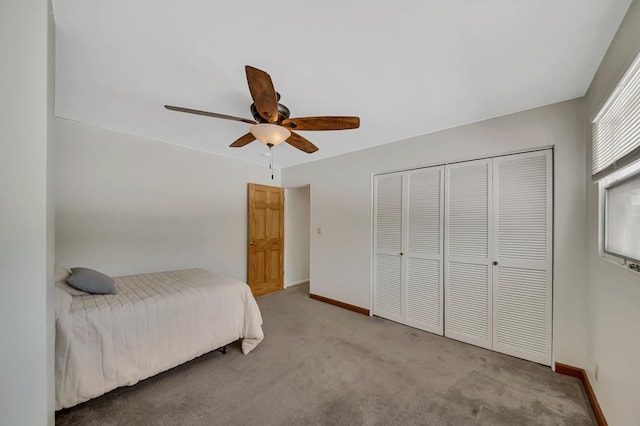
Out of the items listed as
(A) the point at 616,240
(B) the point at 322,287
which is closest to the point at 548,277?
(A) the point at 616,240

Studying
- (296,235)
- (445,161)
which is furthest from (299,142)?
(296,235)

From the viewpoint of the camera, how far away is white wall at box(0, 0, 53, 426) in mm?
827

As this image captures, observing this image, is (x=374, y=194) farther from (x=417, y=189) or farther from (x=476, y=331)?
(x=476, y=331)

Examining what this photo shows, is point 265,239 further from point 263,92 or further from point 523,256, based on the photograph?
point 523,256

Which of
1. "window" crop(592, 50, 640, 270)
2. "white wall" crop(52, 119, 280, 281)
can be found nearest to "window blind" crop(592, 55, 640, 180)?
"window" crop(592, 50, 640, 270)

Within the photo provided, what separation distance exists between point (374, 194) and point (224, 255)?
2.53 metres

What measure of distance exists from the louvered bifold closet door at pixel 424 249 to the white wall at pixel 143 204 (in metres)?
2.65

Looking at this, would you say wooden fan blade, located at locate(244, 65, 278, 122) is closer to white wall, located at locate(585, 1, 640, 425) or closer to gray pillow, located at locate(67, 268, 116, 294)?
white wall, located at locate(585, 1, 640, 425)

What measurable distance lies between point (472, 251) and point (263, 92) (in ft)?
8.21

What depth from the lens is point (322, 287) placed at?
12.3 ft

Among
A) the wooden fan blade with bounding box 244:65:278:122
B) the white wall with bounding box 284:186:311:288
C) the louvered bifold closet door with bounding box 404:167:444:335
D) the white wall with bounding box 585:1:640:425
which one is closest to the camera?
the white wall with bounding box 585:1:640:425

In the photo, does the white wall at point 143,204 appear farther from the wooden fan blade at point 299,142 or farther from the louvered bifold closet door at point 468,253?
the louvered bifold closet door at point 468,253

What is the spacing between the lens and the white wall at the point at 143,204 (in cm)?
246

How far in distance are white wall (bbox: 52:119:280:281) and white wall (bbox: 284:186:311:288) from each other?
0.92 metres
